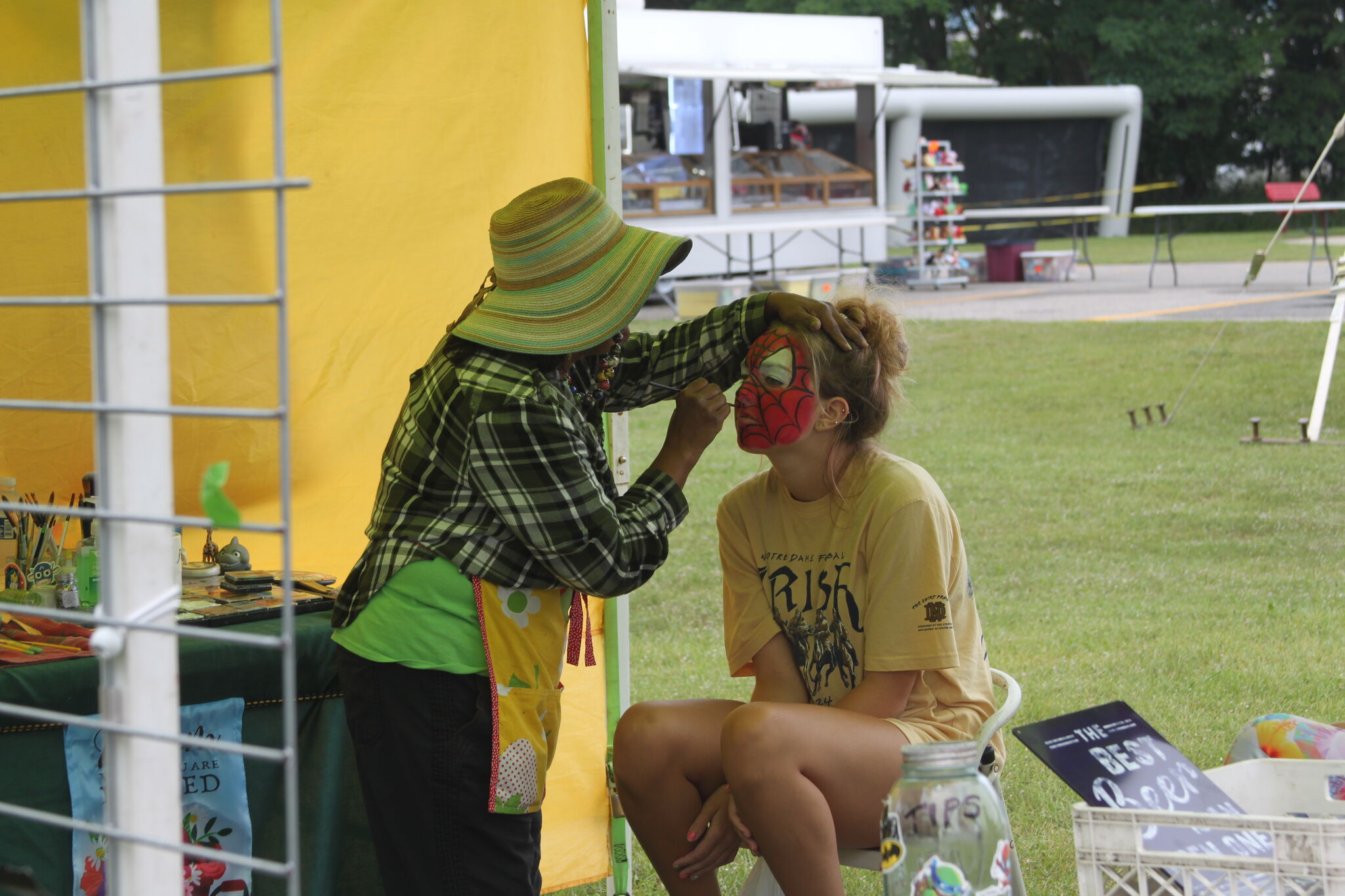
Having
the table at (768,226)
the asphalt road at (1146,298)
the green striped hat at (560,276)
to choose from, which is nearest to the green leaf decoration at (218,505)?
the green striped hat at (560,276)

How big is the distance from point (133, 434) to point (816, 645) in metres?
1.36

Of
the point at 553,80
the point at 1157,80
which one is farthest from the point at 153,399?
the point at 1157,80

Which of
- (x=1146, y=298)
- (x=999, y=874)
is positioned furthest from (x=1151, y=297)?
(x=999, y=874)

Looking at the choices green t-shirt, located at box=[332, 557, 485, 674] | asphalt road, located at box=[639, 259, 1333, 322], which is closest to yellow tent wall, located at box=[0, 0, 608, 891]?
green t-shirt, located at box=[332, 557, 485, 674]

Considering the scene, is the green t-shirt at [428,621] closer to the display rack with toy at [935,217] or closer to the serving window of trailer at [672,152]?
the serving window of trailer at [672,152]

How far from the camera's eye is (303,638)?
7.45 ft

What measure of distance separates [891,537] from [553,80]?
4.06 feet

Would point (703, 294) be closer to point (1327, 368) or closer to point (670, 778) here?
point (1327, 368)

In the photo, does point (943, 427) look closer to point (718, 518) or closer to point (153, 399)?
point (718, 518)

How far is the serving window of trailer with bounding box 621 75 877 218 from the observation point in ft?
47.7

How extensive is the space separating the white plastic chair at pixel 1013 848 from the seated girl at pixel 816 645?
0.02 metres

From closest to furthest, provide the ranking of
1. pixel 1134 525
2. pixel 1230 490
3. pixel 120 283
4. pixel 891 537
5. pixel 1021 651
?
pixel 120 283 < pixel 891 537 < pixel 1021 651 < pixel 1134 525 < pixel 1230 490

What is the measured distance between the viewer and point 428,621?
1.83m

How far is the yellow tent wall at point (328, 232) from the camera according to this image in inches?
102
